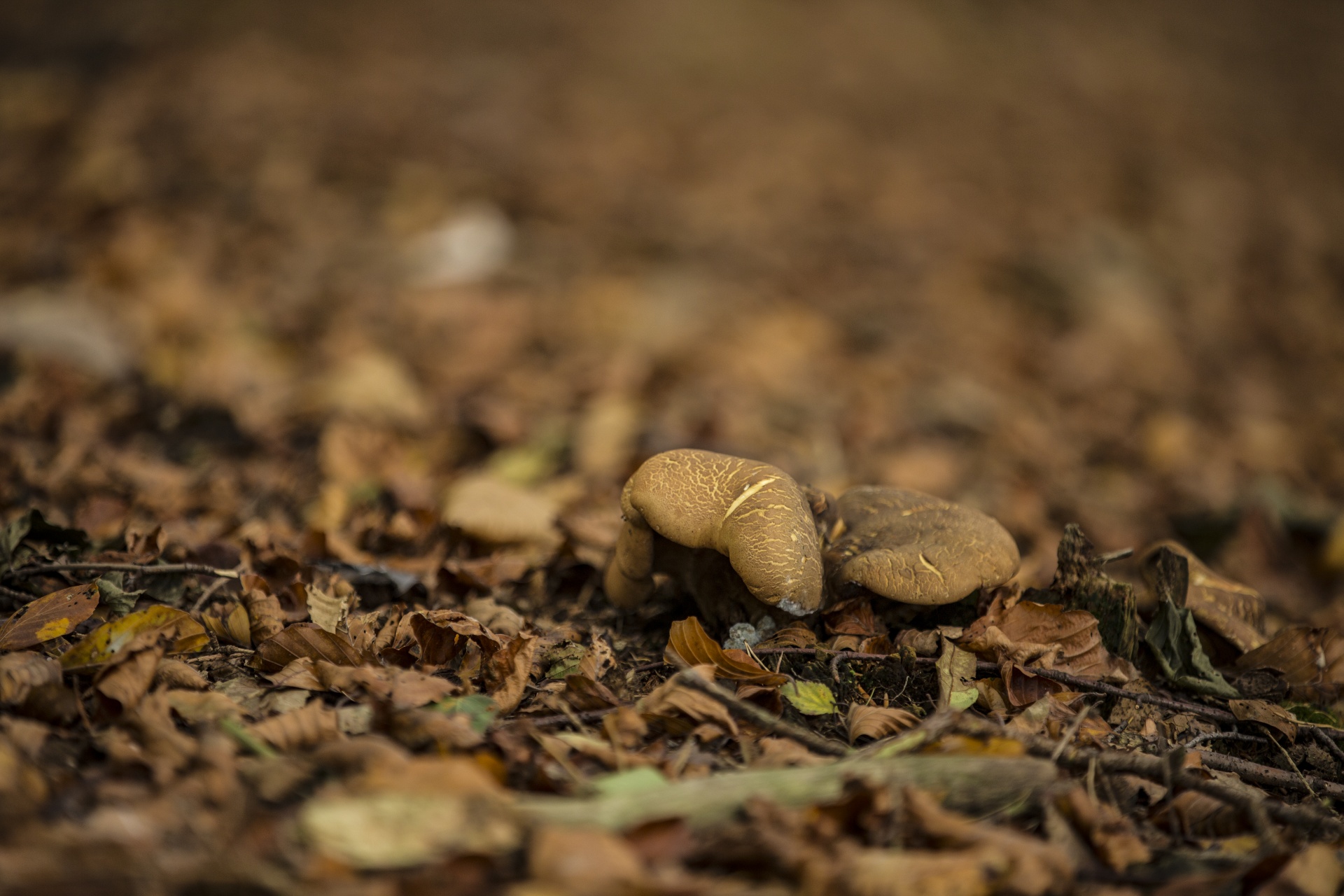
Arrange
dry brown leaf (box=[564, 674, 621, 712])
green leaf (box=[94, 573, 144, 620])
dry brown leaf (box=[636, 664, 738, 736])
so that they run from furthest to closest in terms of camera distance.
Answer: green leaf (box=[94, 573, 144, 620]), dry brown leaf (box=[564, 674, 621, 712]), dry brown leaf (box=[636, 664, 738, 736])

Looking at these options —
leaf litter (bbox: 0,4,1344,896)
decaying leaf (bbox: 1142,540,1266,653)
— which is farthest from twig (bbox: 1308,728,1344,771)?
decaying leaf (bbox: 1142,540,1266,653)

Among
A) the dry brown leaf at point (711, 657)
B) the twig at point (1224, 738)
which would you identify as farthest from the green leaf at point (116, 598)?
the twig at point (1224, 738)

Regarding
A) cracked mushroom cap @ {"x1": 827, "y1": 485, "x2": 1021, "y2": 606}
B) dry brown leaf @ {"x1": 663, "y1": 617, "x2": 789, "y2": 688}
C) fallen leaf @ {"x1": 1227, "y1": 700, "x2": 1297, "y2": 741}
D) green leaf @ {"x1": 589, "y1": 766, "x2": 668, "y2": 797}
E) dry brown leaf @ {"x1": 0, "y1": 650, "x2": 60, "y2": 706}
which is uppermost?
cracked mushroom cap @ {"x1": 827, "y1": 485, "x2": 1021, "y2": 606}

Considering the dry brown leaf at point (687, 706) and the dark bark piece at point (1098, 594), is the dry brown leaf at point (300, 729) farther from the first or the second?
the dark bark piece at point (1098, 594)

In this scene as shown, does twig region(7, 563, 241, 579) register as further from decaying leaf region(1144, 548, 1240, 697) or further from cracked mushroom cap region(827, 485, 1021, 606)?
decaying leaf region(1144, 548, 1240, 697)

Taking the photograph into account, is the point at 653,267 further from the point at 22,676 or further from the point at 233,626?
the point at 22,676

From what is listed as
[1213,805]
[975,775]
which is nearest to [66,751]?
[975,775]
